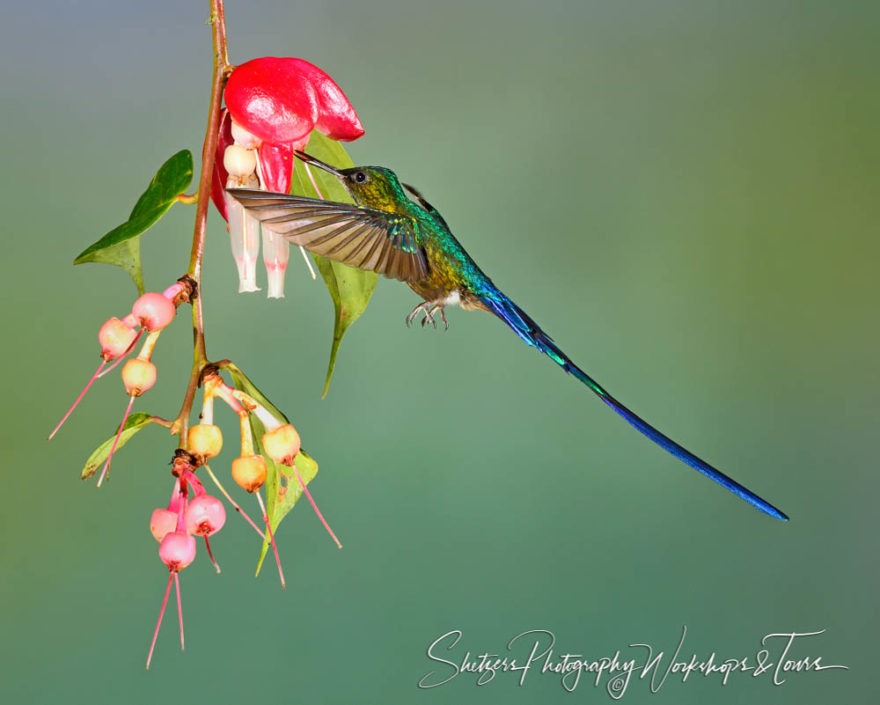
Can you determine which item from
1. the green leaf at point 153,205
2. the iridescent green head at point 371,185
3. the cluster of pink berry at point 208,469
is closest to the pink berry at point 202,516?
the cluster of pink berry at point 208,469

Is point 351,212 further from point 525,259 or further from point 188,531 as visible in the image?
point 525,259

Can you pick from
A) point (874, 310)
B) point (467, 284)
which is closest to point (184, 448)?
point (467, 284)

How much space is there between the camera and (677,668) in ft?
5.35

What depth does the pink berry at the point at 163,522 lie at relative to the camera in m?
0.42

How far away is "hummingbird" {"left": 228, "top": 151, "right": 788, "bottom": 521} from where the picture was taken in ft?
1.47

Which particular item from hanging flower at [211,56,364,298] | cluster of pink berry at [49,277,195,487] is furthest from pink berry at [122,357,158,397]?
hanging flower at [211,56,364,298]

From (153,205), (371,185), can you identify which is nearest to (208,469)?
(153,205)

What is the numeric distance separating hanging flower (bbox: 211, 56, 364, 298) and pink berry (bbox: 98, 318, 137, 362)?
5.1 inches

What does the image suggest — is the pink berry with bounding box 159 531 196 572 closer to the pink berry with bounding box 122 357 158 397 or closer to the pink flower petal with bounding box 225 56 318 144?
the pink berry with bounding box 122 357 158 397

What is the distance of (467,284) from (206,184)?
0.25 metres

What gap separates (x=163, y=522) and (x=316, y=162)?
0.72 ft

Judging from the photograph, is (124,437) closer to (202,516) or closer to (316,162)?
(202,516)

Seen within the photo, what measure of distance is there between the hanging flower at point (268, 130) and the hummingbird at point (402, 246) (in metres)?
0.02

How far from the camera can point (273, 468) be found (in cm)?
48
